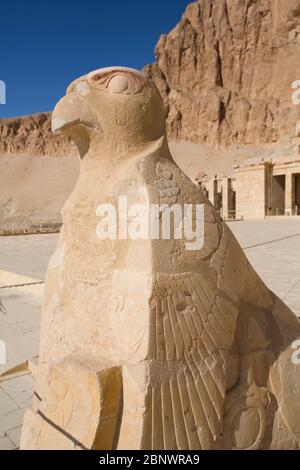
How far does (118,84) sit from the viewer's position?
1.71 m

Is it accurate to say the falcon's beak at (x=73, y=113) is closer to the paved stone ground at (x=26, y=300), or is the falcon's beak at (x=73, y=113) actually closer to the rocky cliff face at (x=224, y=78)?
the paved stone ground at (x=26, y=300)

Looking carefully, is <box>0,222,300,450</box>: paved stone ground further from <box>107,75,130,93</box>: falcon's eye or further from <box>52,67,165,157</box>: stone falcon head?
<box>107,75,130,93</box>: falcon's eye

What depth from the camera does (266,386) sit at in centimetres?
179

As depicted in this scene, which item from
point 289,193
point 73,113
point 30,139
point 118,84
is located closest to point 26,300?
point 73,113

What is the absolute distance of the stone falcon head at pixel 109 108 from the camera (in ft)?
5.64

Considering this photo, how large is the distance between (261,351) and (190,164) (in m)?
51.0

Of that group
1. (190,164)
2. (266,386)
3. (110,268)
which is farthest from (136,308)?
(190,164)

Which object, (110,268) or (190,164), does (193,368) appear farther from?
(190,164)

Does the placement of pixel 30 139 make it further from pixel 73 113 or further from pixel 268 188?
pixel 73 113

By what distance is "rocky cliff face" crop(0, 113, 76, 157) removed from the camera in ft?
201

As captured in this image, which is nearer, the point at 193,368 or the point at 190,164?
the point at 193,368

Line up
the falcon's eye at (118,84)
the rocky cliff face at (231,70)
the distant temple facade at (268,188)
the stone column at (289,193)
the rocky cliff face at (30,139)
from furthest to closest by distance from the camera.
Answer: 1. the rocky cliff face at (30,139)
2. the rocky cliff face at (231,70)
3. the distant temple facade at (268,188)
4. the stone column at (289,193)
5. the falcon's eye at (118,84)

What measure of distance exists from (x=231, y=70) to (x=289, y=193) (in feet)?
138

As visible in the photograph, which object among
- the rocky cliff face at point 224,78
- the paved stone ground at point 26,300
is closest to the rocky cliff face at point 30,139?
the rocky cliff face at point 224,78
